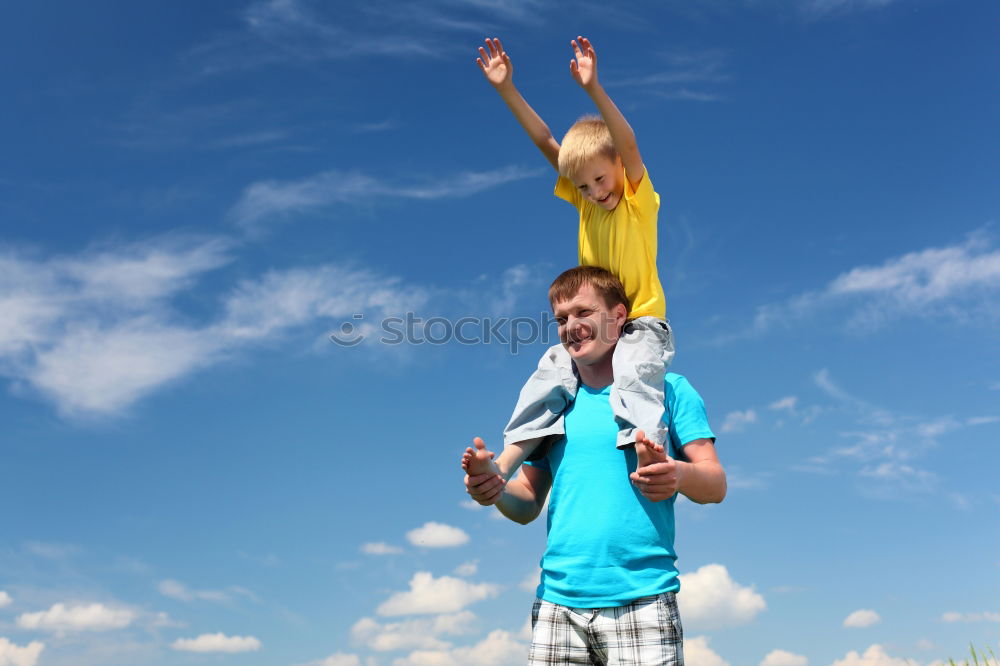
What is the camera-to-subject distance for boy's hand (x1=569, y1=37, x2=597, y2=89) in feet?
19.8

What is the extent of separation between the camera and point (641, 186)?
6102 millimetres

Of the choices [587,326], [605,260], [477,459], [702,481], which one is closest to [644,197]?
[605,260]

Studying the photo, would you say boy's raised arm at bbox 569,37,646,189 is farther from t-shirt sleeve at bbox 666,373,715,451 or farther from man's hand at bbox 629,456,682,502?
man's hand at bbox 629,456,682,502

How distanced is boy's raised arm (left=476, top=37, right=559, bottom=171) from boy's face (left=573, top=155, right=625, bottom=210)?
62 centimetres

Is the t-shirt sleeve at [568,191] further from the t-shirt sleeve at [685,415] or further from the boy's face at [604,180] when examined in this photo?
the t-shirt sleeve at [685,415]

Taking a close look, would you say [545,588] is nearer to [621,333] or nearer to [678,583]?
[678,583]

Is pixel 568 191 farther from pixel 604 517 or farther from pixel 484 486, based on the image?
pixel 604 517

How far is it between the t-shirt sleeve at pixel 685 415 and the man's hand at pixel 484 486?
45.1 inches

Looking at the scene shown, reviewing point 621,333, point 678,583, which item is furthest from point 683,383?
point 678,583

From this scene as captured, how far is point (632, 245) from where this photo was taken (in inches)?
234

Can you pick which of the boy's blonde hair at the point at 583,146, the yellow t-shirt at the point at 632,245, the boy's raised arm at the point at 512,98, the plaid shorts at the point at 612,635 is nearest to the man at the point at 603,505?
the plaid shorts at the point at 612,635

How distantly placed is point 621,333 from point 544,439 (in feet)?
2.90

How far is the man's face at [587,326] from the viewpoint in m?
5.63

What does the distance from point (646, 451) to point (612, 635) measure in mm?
1076
